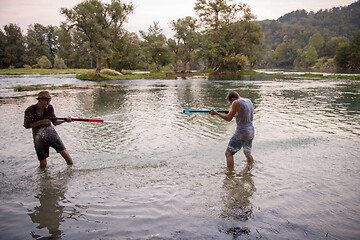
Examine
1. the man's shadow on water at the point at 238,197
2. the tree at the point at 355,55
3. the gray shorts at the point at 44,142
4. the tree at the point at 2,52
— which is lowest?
the man's shadow on water at the point at 238,197

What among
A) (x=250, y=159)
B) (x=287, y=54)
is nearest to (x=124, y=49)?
(x=250, y=159)

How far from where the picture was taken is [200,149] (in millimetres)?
9156

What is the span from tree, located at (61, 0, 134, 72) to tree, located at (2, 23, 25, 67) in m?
49.2

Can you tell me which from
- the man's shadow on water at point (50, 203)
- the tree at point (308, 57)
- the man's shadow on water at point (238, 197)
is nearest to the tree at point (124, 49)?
the man's shadow on water at point (50, 203)

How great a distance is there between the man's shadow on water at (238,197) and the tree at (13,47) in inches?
4020

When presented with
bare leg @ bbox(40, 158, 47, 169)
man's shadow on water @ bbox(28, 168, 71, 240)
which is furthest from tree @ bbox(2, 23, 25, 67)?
man's shadow on water @ bbox(28, 168, 71, 240)

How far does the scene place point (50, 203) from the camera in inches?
215

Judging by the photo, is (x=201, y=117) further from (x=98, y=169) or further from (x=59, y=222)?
(x=59, y=222)

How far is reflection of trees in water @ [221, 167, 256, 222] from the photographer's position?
5046mm

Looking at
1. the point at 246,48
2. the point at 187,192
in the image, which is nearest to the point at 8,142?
the point at 187,192

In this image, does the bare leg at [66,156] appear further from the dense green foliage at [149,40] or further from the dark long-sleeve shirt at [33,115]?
the dense green foliage at [149,40]

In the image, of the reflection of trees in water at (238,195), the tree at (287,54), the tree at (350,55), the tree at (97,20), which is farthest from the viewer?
the tree at (287,54)

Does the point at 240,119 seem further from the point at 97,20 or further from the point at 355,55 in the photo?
the point at 355,55

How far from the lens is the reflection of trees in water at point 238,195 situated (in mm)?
5046
